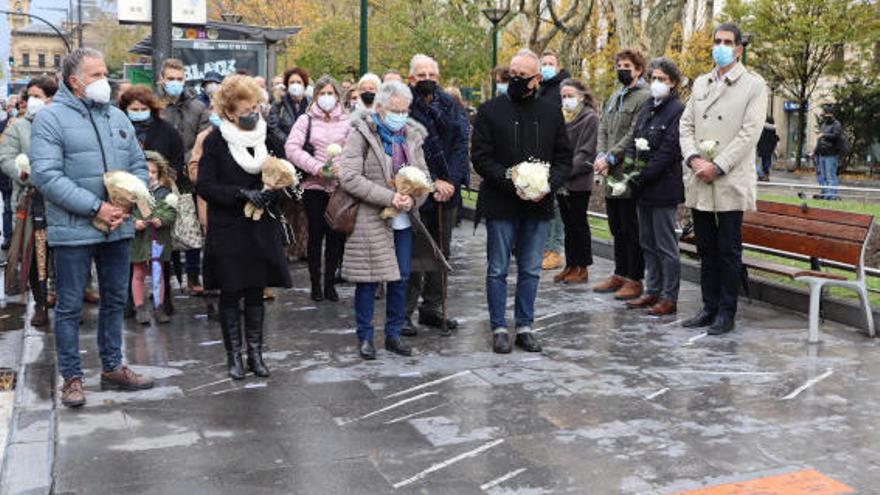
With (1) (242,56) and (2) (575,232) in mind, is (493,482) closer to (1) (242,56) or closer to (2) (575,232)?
(2) (575,232)

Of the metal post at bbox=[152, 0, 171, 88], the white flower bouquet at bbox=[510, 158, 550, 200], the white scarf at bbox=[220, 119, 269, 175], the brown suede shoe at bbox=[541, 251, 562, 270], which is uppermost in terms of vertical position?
the metal post at bbox=[152, 0, 171, 88]

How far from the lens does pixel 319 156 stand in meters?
9.92

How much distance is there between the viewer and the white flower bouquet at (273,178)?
22.1 ft

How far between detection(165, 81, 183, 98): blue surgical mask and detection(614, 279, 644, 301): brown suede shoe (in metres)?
4.53

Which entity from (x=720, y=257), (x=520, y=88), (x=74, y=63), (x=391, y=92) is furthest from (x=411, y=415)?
(x=720, y=257)

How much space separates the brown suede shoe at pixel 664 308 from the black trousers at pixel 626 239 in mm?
843

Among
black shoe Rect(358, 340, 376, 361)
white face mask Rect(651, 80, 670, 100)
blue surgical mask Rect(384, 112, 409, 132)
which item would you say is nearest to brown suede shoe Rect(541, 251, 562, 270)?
white face mask Rect(651, 80, 670, 100)

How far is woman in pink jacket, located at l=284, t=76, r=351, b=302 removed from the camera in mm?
9805

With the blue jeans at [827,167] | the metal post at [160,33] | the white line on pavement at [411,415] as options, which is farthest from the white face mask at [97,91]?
the blue jeans at [827,167]

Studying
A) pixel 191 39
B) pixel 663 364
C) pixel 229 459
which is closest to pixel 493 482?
pixel 229 459

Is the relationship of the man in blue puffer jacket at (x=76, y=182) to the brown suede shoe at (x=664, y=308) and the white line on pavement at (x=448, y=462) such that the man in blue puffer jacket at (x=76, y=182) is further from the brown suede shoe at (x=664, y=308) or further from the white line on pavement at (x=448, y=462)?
the brown suede shoe at (x=664, y=308)

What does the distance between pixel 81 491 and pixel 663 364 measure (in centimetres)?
407

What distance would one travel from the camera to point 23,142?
9719 millimetres

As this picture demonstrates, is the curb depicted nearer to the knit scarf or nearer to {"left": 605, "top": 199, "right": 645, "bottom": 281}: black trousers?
the knit scarf
